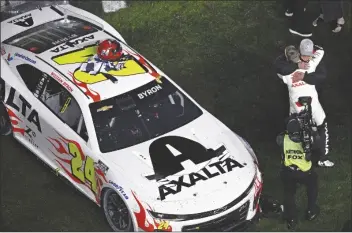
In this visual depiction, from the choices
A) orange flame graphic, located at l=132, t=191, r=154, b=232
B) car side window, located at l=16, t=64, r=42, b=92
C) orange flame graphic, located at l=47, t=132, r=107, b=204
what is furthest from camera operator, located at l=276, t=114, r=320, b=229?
car side window, located at l=16, t=64, r=42, b=92

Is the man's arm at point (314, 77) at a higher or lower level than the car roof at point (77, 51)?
lower

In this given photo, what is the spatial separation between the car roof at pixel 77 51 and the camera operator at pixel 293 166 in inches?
82.6

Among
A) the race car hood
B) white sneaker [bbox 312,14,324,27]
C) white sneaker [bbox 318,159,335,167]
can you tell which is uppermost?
the race car hood

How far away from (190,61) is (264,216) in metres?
4.10

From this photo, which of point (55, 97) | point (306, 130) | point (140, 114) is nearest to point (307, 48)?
point (306, 130)

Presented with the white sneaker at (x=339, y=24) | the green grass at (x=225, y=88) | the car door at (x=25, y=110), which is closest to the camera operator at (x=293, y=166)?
the green grass at (x=225, y=88)

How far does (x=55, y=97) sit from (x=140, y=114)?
1177 mm

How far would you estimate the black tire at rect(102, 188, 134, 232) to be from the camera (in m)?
8.84

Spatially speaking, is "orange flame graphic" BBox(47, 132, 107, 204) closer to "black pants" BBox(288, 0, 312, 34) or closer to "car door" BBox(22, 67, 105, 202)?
"car door" BBox(22, 67, 105, 202)

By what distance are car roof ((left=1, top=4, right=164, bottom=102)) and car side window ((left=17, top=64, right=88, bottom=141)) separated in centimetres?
19

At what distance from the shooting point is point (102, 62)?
9922 millimetres

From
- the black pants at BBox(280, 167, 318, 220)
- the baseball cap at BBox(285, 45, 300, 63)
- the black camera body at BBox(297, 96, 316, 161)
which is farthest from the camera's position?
the baseball cap at BBox(285, 45, 300, 63)

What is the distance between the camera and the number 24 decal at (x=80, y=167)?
361 inches

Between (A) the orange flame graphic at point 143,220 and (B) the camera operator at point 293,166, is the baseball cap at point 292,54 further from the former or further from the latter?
(A) the orange flame graphic at point 143,220
